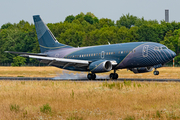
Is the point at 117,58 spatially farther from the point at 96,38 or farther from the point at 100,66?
the point at 96,38

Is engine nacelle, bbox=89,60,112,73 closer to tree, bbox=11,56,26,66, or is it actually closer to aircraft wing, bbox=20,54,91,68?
aircraft wing, bbox=20,54,91,68

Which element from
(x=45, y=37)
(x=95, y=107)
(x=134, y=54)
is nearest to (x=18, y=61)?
(x=45, y=37)

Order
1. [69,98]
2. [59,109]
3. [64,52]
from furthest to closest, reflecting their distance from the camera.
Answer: [64,52] → [69,98] → [59,109]

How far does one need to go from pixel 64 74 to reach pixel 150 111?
33880 millimetres

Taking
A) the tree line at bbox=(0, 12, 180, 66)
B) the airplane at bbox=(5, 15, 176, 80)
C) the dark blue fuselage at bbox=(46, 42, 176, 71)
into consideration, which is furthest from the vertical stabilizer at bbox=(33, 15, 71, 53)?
the tree line at bbox=(0, 12, 180, 66)

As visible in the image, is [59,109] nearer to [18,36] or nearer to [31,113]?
[31,113]

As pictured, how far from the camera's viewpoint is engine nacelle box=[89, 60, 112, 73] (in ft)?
112

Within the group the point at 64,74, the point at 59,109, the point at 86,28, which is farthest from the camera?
the point at 86,28

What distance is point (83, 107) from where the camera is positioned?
1473cm

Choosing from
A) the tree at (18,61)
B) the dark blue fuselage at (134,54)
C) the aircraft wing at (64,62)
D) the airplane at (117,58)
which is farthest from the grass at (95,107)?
the tree at (18,61)

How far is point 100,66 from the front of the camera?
113ft

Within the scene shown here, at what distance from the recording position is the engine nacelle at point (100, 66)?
3422 centimetres

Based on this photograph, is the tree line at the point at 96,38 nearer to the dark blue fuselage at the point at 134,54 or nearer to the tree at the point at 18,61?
the tree at the point at 18,61

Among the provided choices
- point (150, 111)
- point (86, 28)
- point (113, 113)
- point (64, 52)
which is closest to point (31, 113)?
point (113, 113)
